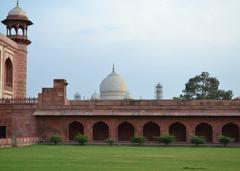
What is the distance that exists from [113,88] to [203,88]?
27.9ft

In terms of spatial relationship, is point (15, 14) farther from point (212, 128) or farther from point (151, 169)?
point (151, 169)

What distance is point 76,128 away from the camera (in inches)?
1184

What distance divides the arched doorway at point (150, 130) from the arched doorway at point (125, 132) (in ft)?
2.76

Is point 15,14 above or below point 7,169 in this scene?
above

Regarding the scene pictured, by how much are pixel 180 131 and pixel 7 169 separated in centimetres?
1996

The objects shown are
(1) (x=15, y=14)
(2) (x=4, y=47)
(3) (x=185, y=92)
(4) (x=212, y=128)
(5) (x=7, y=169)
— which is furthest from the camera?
(3) (x=185, y=92)

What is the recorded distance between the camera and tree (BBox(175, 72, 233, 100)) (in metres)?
44.9

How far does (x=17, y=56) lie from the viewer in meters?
34.8

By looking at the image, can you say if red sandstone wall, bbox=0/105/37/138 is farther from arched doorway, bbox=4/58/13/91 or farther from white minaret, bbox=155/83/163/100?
white minaret, bbox=155/83/163/100

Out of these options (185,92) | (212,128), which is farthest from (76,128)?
(185,92)

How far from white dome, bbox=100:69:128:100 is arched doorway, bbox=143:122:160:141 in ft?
42.2

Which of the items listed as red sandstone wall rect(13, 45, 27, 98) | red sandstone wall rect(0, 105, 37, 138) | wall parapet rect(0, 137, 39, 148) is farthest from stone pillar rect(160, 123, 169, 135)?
red sandstone wall rect(13, 45, 27, 98)

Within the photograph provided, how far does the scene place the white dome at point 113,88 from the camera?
42791mm

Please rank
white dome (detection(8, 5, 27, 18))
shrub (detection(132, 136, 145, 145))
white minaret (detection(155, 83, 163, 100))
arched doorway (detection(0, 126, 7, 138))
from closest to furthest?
shrub (detection(132, 136, 145, 145)) < arched doorway (detection(0, 126, 7, 138)) < white dome (detection(8, 5, 27, 18)) < white minaret (detection(155, 83, 163, 100))
